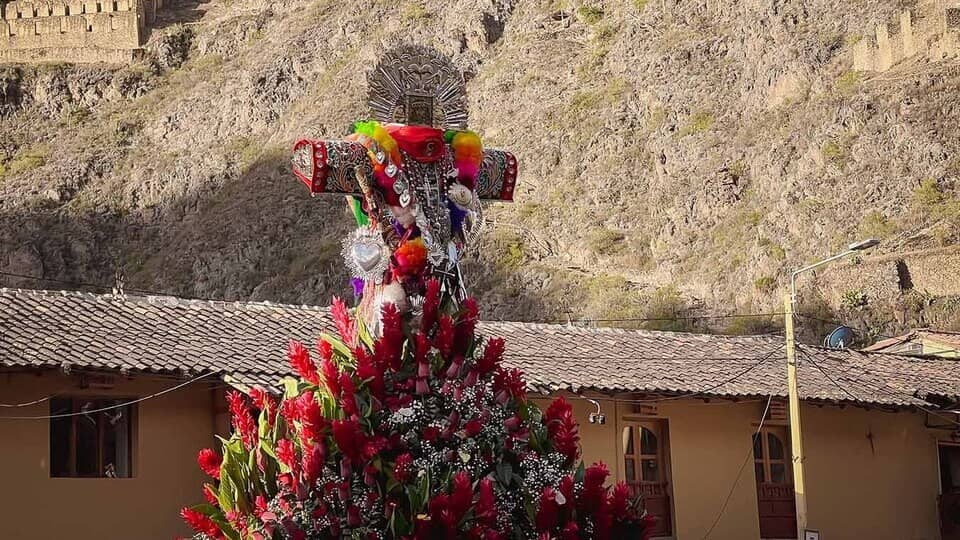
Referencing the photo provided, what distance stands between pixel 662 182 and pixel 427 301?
49.3m

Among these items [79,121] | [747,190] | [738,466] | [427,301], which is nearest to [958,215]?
[747,190]

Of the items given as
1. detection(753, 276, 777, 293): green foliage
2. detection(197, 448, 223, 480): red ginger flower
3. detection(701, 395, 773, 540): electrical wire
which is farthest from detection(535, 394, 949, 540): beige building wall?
detection(753, 276, 777, 293): green foliage

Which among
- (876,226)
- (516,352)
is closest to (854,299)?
(876,226)

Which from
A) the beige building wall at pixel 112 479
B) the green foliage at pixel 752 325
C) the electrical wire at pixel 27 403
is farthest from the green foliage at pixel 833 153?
the electrical wire at pixel 27 403

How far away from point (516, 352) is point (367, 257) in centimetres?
1086

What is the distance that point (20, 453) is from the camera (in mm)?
17266

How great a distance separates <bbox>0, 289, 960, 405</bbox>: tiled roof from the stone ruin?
6637 centimetres

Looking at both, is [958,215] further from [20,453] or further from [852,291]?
[20,453]

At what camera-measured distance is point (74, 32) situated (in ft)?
281

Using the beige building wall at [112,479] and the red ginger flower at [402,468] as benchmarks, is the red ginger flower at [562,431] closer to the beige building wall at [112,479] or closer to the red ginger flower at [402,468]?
the red ginger flower at [402,468]

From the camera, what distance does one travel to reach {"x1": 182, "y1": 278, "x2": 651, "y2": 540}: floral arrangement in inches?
375

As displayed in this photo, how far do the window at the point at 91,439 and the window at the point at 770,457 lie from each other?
8863 millimetres

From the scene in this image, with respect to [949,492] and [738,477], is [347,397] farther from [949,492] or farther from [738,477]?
[949,492]

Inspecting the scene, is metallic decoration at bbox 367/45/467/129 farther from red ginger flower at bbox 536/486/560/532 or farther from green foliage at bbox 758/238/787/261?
green foliage at bbox 758/238/787/261
